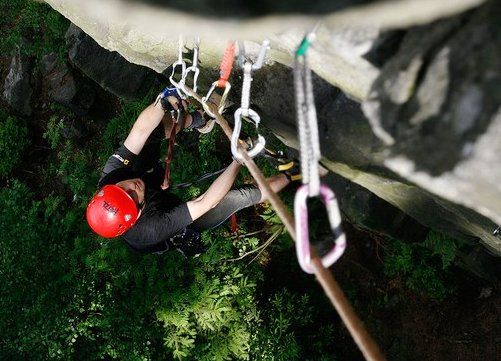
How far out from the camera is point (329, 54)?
1.64 m

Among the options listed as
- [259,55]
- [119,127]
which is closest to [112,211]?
[259,55]

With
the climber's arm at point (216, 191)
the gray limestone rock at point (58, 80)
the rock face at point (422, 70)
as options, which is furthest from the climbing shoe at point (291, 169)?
the gray limestone rock at point (58, 80)

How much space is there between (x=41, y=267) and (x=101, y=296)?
3.95ft

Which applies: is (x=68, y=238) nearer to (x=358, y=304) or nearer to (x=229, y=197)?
(x=229, y=197)

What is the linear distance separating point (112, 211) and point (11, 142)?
5643mm

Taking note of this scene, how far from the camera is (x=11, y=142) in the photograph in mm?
7852

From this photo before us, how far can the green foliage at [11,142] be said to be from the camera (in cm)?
782

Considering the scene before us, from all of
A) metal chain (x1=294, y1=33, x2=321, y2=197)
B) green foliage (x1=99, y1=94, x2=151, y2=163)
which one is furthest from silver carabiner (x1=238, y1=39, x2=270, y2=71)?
green foliage (x1=99, y1=94, x2=151, y2=163)

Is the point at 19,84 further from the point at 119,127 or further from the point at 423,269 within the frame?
the point at 423,269

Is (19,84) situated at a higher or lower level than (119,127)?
higher

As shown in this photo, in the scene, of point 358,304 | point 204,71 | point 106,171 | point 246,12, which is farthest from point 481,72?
point 358,304

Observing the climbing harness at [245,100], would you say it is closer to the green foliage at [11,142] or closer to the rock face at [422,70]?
the rock face at [422,70]

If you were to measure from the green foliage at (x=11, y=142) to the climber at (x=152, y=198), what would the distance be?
4971 mm

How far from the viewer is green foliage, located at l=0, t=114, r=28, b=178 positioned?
308 inches
